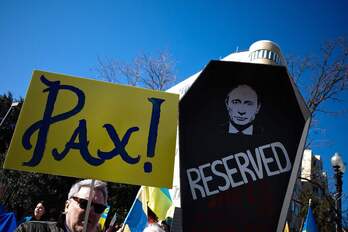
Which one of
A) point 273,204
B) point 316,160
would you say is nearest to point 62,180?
point 273,204

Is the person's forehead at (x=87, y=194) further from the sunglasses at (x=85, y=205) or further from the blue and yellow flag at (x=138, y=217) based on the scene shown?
the blue and yellow flag at (x=138, y=217)

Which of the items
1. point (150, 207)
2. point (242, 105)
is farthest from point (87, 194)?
point (150, 207)

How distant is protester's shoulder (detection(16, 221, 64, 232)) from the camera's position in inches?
78.5

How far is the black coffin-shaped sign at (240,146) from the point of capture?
1.75 metres

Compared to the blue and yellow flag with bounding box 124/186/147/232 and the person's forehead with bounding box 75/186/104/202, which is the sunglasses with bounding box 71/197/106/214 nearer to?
the person's forehead with bounding box 75/186/104/202

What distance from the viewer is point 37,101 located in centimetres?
213

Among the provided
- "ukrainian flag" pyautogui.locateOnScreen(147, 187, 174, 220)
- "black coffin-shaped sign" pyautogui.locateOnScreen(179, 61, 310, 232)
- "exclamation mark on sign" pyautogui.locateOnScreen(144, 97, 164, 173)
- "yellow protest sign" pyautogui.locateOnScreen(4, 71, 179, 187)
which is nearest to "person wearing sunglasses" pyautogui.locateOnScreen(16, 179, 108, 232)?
"yellow protest sign" pyautogui.locateOnScreen(4, 71, 179, 187)

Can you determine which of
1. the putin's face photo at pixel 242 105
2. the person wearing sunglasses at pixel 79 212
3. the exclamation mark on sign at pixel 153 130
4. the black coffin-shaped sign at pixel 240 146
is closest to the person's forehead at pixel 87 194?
the person wearing sunglasses at pixel 79 212

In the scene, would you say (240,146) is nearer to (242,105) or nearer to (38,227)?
(242,105)

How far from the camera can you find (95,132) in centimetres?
215

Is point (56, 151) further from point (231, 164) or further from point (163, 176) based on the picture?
point (231, 164)

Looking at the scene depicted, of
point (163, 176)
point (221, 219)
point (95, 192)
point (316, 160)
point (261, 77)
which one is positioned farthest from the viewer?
point (316, 160)

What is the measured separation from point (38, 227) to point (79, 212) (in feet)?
0.96

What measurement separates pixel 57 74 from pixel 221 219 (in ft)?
4.89
